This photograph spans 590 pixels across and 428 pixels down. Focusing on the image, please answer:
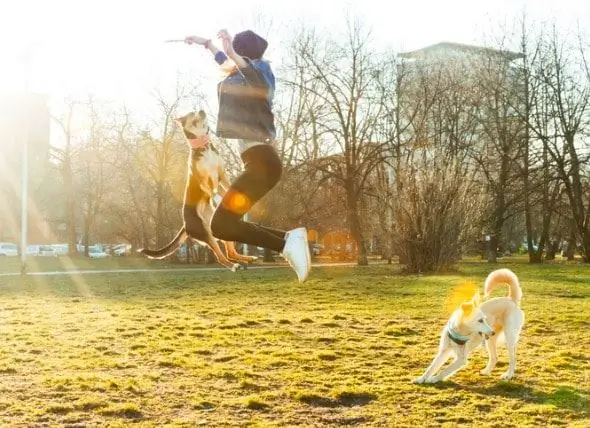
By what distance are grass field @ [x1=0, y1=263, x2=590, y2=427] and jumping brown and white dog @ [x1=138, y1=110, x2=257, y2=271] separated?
767 centimetres

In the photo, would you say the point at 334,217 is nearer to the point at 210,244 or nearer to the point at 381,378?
the point at 381,378

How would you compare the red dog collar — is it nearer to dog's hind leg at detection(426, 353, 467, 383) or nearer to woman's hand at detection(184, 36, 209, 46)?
woman's hand at detection(184, 36, 209, 46)

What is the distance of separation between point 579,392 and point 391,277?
24266mm

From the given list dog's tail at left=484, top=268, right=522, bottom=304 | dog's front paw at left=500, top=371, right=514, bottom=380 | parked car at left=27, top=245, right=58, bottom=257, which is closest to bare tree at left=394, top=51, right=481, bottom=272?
dog's tail at left=484, top=268, right=522, bottom=304

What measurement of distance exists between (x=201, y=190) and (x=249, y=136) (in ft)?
1.00

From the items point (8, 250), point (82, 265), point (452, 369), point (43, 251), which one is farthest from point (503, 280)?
point (8, 250)

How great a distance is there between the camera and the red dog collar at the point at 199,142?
2.77 metres

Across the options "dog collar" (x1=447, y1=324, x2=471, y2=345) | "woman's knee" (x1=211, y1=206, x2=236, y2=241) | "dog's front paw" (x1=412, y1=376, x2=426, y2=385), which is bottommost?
"dog's front paw" (x1=412, y1=376, x2=426, y2=385)

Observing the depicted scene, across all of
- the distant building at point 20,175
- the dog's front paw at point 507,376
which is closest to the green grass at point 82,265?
the distant building at point 20,175

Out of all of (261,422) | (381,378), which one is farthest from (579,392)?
(261,422)

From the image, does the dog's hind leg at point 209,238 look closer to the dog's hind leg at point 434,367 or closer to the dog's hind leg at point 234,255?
the dog's hind leg at point 234,255

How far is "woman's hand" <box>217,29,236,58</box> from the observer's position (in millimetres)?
2824

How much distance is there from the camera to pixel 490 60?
53312 mm

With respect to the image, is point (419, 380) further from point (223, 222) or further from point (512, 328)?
point (223, 222)
